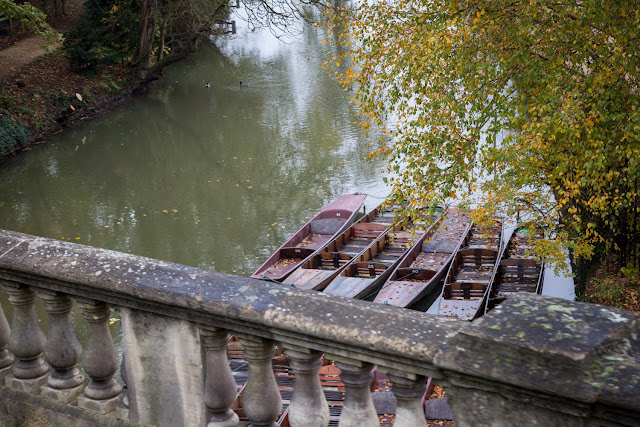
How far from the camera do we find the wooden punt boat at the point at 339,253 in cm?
1232

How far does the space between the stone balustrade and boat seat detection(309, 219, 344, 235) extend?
1229cm

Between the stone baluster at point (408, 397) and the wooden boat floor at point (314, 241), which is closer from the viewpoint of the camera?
the stone baluster at point (408, 397)

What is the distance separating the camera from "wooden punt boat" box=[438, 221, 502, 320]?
1128 cm

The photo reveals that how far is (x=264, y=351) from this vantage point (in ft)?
7.14

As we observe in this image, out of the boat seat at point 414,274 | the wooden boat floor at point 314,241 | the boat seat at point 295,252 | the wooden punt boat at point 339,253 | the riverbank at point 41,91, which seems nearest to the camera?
the wooden punt boat at point 339,253

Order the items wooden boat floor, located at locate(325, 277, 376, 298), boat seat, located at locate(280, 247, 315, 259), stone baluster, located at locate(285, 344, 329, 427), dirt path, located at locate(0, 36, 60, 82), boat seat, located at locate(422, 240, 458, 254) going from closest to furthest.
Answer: stone baluster, located at locate(285, 344, 329, 427), wooden boat floor, located at locate(325, 277, 376, 298), boat seat, located at locate(280, 247, 315, 259), boat seat, located at locate(422, 240, 458, 254), dirt path, located at locate(0, 36, 60, 82)

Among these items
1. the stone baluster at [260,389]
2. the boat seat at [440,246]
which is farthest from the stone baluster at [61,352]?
the boat seat at [440,246]

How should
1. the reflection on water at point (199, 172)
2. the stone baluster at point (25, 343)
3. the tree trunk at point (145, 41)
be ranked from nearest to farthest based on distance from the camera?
1. the stone baluster at point (25, 343)
2. the reflection on water at point (199, 172)
3. the tree trunk at point (145, 41)

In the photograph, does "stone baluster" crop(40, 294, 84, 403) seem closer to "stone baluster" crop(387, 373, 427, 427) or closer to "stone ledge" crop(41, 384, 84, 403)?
"stone ledge" crop(41, 384, 84, 403)

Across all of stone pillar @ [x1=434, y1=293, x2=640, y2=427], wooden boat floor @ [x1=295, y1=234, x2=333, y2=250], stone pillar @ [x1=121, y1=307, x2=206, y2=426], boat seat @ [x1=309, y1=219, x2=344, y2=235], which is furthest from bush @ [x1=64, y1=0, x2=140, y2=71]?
stone pillar @ [x1=434, y1=293, x2=640, y2=427]

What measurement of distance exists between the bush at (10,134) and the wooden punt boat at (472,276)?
42.7 ft

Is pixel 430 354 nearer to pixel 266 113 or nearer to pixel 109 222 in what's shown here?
pixel 109 222

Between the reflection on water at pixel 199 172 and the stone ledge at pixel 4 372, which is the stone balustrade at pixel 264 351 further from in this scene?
the reflection on water at pixel 199 172

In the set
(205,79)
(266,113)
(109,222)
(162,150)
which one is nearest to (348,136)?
(266,113)
